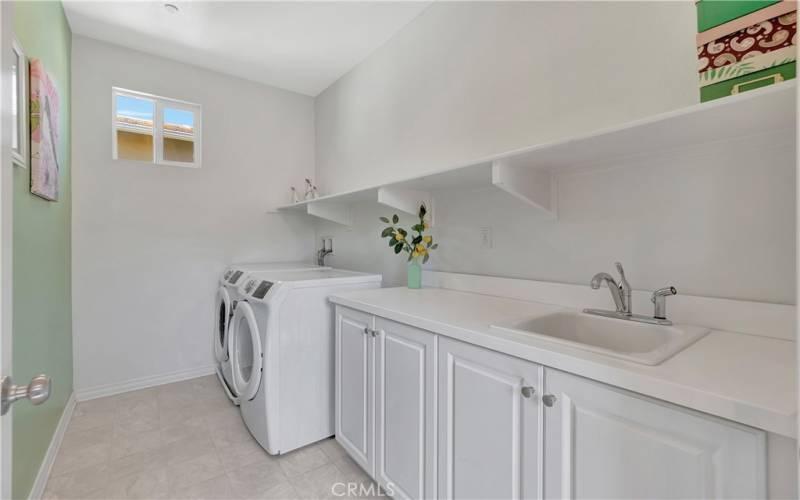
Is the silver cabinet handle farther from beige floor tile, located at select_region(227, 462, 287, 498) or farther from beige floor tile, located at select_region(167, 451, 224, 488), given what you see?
beige floor tile, located at select_region(167, 451, 224, 488)

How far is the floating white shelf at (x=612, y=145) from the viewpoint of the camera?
0.85 meters

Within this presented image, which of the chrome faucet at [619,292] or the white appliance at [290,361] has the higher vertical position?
the chrome faucet at [619,292]

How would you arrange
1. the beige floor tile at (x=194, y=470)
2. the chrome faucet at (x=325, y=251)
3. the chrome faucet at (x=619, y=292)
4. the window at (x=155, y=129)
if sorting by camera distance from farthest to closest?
the chrome faucet at (x=325, y=251)
the window at (x=155, y=129)
the beige floor tile at (x=194, y=470)
the chrome faucet at (x=619, y=292)

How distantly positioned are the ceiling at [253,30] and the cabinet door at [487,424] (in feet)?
7.29

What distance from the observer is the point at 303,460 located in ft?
6.15

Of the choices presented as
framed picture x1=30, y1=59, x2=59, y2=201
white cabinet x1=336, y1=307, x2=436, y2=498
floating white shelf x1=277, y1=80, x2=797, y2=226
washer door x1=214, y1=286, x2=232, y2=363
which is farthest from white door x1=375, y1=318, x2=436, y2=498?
framed picture x1=30, y1=59, x2=59, y2=201

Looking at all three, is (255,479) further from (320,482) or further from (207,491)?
(320,482)

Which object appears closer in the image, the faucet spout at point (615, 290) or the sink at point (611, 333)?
the sink at point (611, 333)

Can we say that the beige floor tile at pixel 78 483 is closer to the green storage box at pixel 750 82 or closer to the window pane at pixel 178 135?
the window pane at pixel 178 135

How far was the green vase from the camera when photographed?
6.88 ft

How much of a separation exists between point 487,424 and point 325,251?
240cm

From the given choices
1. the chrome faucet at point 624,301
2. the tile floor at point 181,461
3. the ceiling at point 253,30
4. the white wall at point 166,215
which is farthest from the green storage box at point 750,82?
the white wall at point 166,215

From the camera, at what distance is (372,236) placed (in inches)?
107

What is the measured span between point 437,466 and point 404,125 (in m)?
2.05
